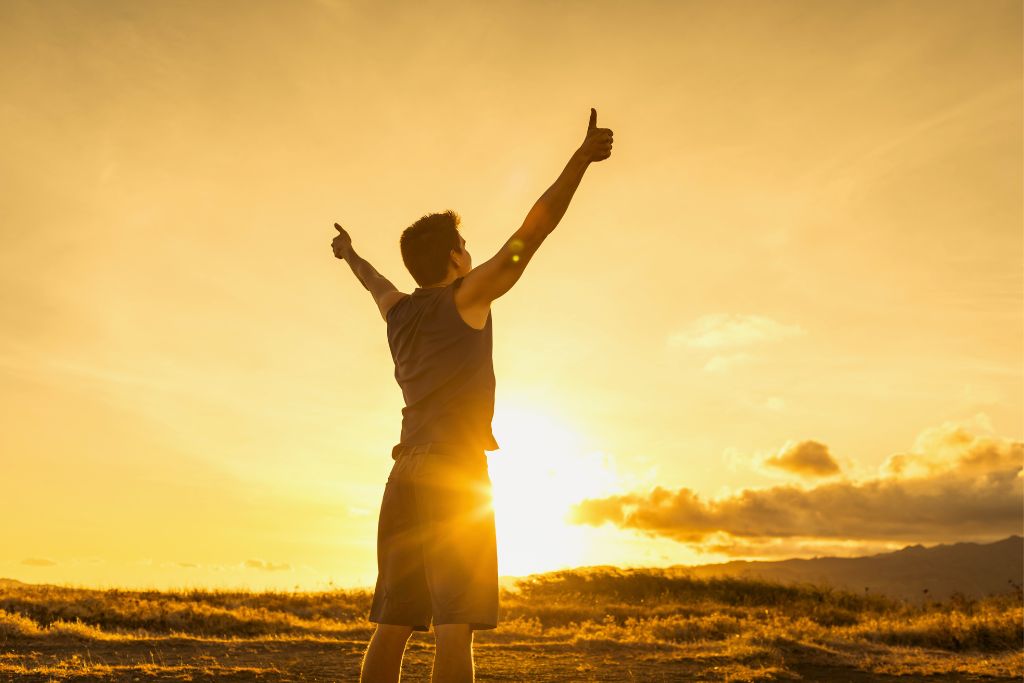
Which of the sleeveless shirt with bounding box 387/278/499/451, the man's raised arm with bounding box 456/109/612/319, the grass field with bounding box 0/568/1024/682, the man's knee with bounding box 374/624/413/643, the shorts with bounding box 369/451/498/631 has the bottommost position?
the grass field with bounding box 0/568/1024/682

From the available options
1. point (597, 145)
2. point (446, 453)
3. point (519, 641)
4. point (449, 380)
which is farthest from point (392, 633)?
point (519, 641)

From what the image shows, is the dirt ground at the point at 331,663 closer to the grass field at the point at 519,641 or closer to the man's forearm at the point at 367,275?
the grass field at the point at 519,641

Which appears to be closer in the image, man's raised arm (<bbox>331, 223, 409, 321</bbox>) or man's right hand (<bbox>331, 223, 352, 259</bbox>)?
man's raised arm (<bbox>331, 223, 409, 321</bbox>)

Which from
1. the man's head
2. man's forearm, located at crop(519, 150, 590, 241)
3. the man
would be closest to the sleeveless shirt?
the man

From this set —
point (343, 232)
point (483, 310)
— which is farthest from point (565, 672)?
point (483, 310)

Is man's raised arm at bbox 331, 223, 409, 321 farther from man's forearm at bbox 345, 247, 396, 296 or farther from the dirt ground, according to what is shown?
the dirt ground

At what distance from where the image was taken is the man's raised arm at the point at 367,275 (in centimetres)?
414

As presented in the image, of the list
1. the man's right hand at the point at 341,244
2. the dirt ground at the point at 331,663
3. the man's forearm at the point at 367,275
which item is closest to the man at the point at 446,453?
the man's forearm at the point at 367,275

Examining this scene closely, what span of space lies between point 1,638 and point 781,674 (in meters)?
8.62

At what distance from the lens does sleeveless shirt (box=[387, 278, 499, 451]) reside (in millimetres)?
3535

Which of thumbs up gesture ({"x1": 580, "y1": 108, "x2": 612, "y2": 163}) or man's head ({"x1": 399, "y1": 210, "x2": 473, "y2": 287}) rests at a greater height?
thumbs up gesture ({"x1": 580, "y1": 108, "x2": 612, "y2": 163})

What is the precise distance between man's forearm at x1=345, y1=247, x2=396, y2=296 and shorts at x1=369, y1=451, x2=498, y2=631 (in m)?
1.07

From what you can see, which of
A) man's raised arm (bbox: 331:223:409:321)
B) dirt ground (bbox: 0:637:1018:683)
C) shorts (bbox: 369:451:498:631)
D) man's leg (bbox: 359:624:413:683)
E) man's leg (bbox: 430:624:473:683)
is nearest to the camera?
man's leg (bbox: 430:624:473:683)

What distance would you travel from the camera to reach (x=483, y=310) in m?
3.55
